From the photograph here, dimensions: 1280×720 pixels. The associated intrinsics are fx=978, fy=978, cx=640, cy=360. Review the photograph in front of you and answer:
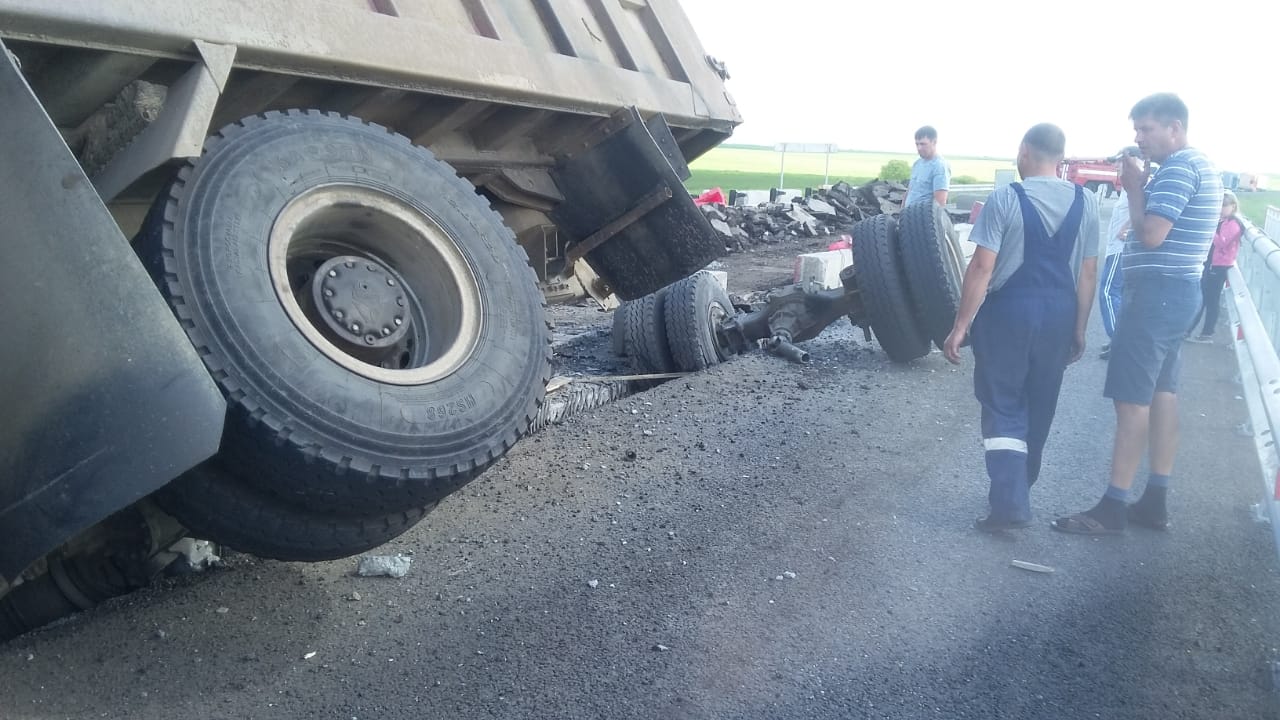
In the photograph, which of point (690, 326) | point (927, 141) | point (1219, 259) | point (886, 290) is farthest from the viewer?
point (927, 141)

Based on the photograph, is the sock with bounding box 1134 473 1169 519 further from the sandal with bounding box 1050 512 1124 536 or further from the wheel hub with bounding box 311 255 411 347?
the wheel hub with bounding box 311 255 411 347

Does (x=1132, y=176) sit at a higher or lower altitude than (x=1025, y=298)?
higher

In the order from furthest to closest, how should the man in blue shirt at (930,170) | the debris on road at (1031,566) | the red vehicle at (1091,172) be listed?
the red vehicle at (1091,172) → the man in blue shirt at (930,170) → the debris on road at (1031,566)

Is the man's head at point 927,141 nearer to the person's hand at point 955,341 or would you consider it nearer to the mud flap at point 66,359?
the person's hand at point 955,341

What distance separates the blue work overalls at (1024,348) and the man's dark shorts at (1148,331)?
0.22 m

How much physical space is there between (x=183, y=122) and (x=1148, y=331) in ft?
12.3

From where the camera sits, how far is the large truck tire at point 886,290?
22.5 feet

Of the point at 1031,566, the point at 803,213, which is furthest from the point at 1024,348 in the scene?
the point at 803,213

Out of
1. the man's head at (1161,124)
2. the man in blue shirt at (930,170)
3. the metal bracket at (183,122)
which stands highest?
the metal bracket at (183,122)

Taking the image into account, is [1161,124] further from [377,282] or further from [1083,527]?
[377,282]

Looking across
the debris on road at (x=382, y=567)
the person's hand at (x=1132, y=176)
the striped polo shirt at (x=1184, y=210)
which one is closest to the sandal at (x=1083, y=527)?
the striped polo shirt at (x=1184, y=210)

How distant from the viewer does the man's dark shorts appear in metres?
4.10

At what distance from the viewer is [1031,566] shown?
3764 mm

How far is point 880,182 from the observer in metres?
21.8
